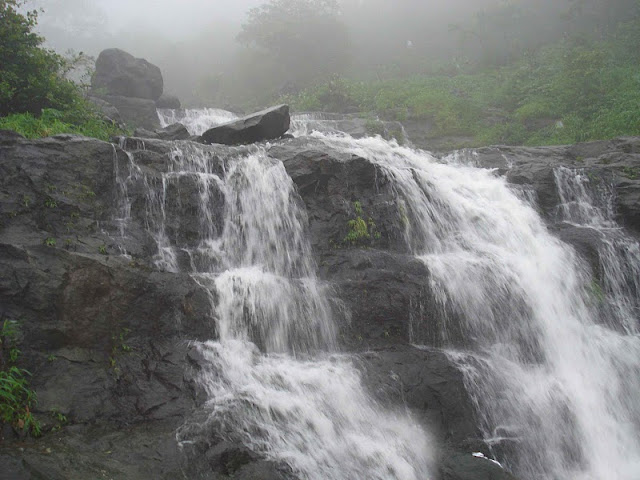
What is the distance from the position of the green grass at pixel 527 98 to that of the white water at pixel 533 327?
7.29m

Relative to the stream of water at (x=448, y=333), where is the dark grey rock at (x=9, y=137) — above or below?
above

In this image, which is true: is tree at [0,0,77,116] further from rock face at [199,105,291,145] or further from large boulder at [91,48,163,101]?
large boulder at [91,48,163,101]

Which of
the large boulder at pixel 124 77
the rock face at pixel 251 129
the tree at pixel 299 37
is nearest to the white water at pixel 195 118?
the large boulder at pixel 124 77

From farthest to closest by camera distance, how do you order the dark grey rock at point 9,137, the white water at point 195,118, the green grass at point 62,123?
the white water at point 195,118 < the green grass at point 62,123 < the dark grey rock at point 9,137

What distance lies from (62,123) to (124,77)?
10.5m

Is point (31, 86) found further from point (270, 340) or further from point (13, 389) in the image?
point (270, 340)

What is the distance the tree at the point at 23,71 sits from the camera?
11.2 metres

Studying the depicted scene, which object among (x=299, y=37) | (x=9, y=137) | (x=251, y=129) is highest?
(x=299, y=37)

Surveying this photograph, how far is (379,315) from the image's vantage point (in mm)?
8695

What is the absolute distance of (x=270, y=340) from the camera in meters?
7.97

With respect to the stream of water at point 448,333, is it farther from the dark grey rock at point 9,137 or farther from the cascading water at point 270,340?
the dark grey rock at point 9,137

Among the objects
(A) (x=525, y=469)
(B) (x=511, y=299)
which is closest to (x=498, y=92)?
(B) (x=511, y=299)

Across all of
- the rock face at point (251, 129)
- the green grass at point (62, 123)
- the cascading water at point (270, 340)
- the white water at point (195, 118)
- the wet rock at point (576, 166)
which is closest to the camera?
the cascading water at point (270, 340)

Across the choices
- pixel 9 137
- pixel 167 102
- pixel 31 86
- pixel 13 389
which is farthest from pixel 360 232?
pixel 167 102
